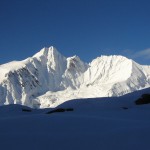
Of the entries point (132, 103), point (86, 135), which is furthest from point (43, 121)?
point (132, 103)

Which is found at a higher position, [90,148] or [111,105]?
[111,105]

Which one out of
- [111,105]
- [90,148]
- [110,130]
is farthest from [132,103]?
[90,148]

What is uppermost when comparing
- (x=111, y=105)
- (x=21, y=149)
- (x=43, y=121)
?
(x=111, y=105)

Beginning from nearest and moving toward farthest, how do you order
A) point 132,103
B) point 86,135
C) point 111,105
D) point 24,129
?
1. point 86,135
2. point 24,129
3. point 111,105
4. point 132,103

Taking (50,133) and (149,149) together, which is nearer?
(149,149)

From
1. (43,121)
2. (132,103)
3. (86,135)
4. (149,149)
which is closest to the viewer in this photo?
(149,149)

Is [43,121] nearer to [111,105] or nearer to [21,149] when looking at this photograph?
[21,149]

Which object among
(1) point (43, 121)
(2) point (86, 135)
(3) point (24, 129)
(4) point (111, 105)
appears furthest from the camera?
(4) point (111, 105)

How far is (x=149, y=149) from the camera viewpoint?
898cm

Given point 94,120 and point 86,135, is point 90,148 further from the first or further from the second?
point 94,120

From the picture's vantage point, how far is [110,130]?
11.2m

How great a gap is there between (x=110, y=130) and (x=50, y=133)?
1932 millimetres

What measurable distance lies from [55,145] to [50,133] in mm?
1267

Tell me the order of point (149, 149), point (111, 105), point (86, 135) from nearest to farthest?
point (149, 149) < point (86, 135) < point (111, 105)
